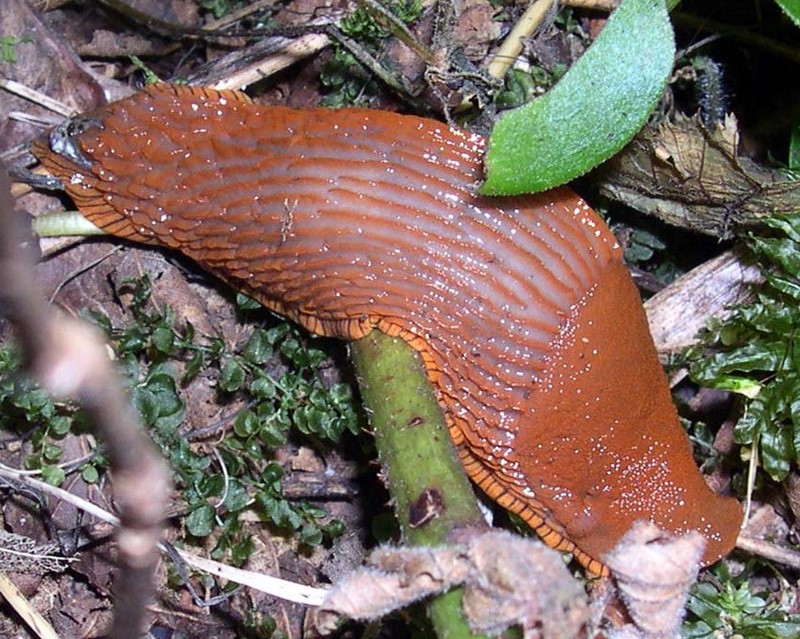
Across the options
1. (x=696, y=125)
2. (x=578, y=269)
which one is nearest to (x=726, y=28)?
(x=696, y=125)

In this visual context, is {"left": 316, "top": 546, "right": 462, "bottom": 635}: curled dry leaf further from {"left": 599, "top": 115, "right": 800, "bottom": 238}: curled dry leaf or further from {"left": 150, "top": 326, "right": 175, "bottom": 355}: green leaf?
{"left": 599, "top": 115, "right": 800, "bottom": 238}: curled dry leaf

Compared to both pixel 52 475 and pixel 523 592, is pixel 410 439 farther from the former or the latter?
pixel 52 475

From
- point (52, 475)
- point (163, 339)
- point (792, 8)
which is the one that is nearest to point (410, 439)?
point (163, 339)

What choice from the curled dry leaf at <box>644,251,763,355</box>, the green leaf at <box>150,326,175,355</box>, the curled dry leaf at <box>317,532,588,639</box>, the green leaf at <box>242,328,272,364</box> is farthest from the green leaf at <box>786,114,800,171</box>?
the green leaf at <box>150,326,175,355</box>

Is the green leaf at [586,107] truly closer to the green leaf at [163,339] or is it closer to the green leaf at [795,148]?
the green leaf at [795,148]

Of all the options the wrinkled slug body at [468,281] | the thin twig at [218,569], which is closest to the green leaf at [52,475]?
the thin twig at [218,569]

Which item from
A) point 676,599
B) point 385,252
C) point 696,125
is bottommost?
point 676,599

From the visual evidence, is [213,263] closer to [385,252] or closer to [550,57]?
[385,252]
